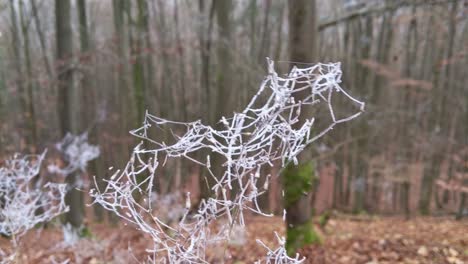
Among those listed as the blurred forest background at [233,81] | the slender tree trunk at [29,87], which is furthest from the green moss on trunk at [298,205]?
the slender tree trunk at [29,87]

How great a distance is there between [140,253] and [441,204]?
8.61 metres

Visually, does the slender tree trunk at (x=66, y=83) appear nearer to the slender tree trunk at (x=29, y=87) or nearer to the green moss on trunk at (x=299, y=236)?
the slender tree trunk at (x=29, y=87)

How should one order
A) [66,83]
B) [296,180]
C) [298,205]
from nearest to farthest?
[296,180], [298,205], [66,83]

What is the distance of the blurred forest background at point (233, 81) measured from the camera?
8.38m

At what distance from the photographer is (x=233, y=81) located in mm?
8461

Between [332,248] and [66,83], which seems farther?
[66,83]

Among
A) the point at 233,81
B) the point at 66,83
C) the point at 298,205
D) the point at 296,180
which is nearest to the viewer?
the point at 296,180

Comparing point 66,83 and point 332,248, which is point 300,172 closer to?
point 332,248

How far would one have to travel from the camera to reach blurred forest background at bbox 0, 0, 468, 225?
838cm

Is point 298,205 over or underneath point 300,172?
underneath

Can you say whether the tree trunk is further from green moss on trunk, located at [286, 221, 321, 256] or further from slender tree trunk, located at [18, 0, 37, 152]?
slender tree trunk, located at [18, 0, 37, 152]

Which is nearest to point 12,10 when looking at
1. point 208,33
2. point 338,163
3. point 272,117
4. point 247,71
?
point 208,33

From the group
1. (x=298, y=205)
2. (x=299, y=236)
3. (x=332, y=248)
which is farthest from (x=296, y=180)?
(x=332, y=248)

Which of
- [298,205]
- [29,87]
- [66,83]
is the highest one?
[66,83]
